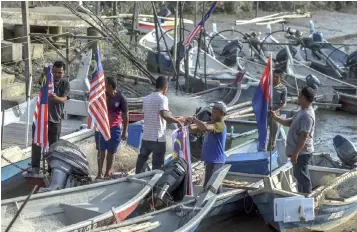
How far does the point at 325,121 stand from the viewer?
18000 millimetres

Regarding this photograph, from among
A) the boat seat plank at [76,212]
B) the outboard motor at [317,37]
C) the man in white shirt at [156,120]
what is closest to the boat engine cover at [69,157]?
the man in white shirt at [156,120]

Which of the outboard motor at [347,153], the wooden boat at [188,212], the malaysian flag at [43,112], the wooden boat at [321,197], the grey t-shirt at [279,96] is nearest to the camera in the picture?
the wooden boat at [188,212]

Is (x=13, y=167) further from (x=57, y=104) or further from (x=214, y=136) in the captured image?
(x=214, y=136)

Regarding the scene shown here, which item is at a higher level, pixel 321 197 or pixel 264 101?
pixel 264 101

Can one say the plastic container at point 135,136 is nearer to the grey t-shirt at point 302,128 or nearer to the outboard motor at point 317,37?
the grey t-shirt at point 302,128

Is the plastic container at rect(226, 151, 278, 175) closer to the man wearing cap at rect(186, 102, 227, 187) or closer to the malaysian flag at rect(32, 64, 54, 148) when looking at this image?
the man wearing cap at rect(186, 102, 227, 187)

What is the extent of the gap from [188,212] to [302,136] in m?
1.78

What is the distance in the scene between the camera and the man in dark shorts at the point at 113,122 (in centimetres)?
986

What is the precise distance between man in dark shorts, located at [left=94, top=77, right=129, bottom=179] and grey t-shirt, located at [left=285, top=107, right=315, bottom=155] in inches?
91.1

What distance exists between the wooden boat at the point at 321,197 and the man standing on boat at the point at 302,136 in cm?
26

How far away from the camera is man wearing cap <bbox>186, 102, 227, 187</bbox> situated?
8969mm

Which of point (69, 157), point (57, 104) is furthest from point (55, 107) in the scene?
point (69, 157)

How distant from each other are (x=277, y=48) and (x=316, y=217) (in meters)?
14.6

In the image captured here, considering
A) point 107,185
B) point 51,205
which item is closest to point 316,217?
point 107,185
